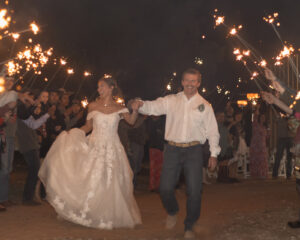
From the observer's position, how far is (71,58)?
1473 inches

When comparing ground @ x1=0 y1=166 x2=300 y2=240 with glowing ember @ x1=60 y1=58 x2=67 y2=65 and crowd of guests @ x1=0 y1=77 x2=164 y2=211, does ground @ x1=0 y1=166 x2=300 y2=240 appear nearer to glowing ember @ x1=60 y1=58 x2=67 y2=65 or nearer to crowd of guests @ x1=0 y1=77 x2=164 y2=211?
crowd of guests @ x1=0 y1=77 x2=164 y2=211

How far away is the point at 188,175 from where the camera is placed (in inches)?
277

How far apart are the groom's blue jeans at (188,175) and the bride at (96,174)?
0.88m

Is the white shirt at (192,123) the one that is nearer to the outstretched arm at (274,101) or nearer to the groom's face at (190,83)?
the groom's face at (190,83)

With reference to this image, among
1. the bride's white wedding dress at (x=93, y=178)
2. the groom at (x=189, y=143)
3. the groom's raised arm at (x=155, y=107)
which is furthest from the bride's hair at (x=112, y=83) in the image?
the groom at (x=189, y=143)

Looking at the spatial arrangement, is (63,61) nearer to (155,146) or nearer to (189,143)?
(155,146)

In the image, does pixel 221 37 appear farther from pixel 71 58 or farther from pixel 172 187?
pixel 172 187

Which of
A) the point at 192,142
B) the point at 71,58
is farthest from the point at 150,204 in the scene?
the point at 71,58

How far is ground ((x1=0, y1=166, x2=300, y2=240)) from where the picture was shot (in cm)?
698

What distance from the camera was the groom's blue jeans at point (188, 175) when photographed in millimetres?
6957

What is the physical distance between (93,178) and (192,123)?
1.86 meters

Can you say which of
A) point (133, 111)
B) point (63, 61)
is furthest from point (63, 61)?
point (133, 111)

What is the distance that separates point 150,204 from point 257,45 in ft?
84.2

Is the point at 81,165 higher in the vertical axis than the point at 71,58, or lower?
lower
